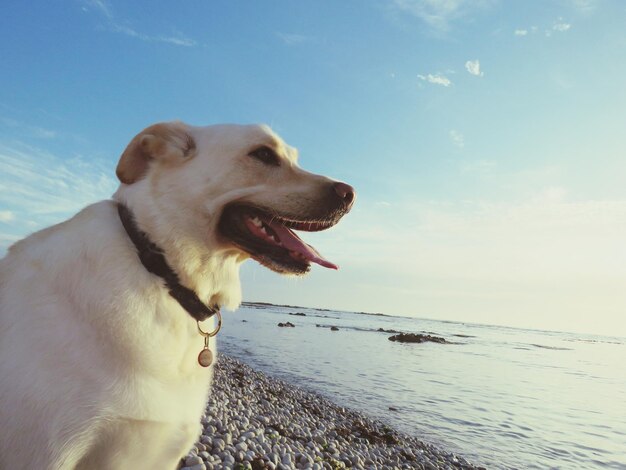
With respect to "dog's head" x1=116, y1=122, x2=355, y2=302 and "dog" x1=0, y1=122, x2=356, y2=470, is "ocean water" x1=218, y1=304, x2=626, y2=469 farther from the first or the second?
"dog" x1=0, y1=122, x2=356, y2=470

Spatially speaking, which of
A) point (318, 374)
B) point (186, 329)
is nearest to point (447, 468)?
point (186, 329)

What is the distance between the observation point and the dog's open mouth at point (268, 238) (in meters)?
2.78

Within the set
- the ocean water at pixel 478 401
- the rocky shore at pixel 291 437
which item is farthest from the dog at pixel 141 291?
the ocean water at pixel 478 401

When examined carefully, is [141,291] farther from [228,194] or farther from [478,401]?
[478,401]

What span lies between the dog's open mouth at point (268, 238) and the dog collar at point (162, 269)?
0.46 meters

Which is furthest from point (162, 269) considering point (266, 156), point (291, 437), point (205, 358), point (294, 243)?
point (291, 437)

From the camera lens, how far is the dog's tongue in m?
2.90

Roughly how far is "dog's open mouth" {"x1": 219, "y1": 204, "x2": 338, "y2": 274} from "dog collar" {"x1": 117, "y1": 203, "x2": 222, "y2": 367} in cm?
46

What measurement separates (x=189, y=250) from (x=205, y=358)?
2.11 feet

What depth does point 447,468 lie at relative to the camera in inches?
305

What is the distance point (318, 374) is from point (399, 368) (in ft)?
16.2

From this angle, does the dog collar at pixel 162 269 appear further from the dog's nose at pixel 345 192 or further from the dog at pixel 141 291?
the dog's nose at pixel 345 192

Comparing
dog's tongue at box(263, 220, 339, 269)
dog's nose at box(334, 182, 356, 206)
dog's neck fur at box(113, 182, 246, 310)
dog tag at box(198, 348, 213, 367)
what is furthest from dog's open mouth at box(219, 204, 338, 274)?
dog tag at box(198, 348, 213, 367)

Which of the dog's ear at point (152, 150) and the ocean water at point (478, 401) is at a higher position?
the dog's ear at point (152, 150)
